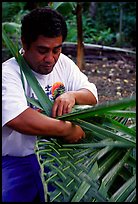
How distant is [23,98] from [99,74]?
386 cm

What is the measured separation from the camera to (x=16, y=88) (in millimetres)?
1652

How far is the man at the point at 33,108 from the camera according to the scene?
1541mm

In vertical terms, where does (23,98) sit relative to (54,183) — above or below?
above

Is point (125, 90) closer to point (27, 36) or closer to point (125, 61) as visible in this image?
point (125, 61)

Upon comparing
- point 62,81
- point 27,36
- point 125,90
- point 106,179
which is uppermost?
point 27,36

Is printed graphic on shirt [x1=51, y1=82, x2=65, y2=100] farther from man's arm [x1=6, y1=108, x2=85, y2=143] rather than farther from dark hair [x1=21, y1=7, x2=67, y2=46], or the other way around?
man's arm [x1=6, y1=108, x2=85, y2=143]

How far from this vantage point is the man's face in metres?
1.74

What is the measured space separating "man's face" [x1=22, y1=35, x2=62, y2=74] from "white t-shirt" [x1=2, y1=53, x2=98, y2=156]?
0.22 ft

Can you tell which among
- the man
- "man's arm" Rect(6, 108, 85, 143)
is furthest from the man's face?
"man's arm" Rect(6, 108, 85, 143)

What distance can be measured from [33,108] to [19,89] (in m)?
0.11

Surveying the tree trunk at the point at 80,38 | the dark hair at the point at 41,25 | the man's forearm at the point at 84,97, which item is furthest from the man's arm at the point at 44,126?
the tree trunk at the point at 80,38

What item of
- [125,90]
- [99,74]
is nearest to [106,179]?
[125,90]

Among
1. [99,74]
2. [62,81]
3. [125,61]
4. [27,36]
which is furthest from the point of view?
[125,61]

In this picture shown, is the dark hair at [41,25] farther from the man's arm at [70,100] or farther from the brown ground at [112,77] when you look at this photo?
the brown ground at [112,77]
